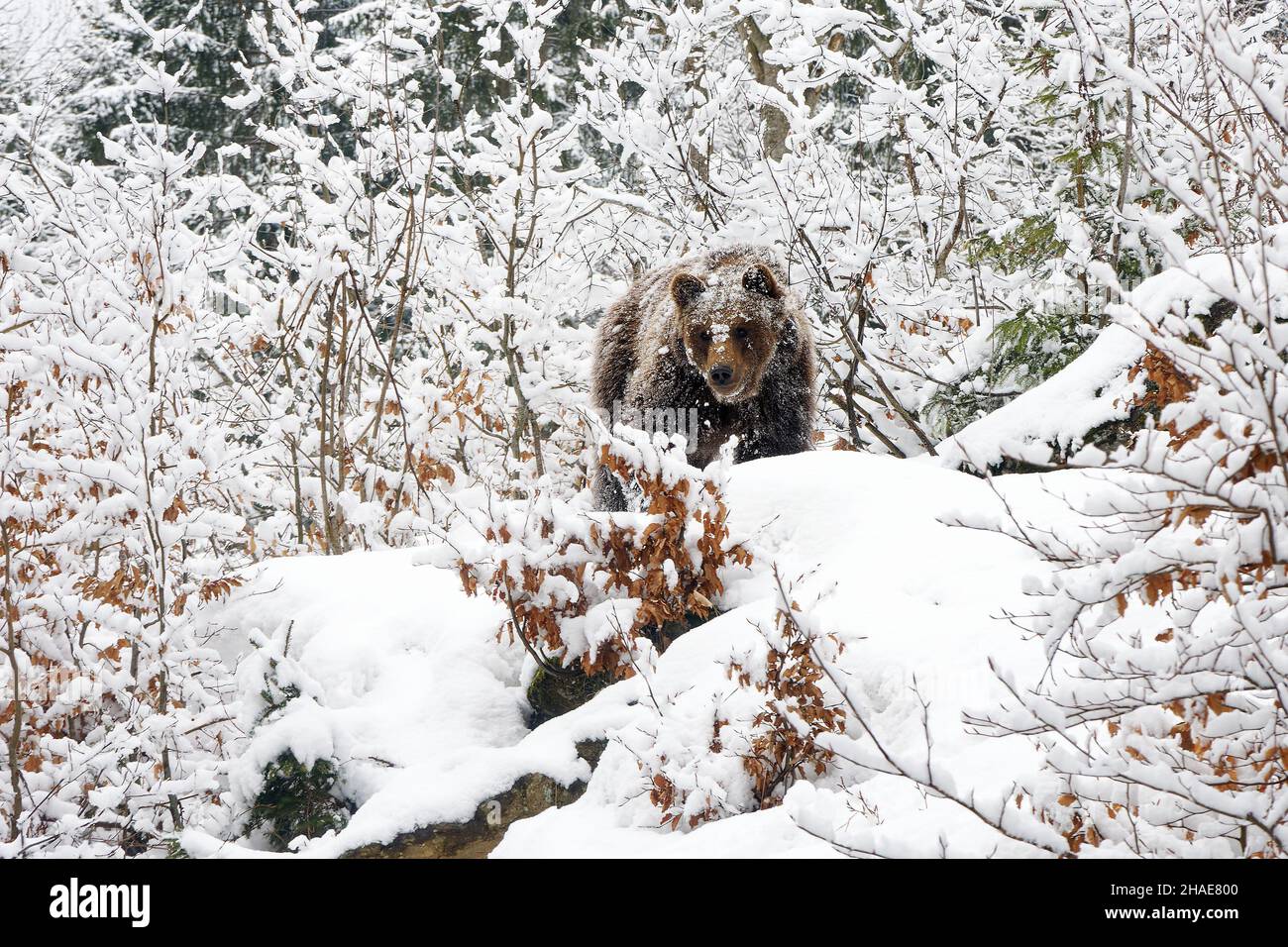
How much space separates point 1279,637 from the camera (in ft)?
6.74

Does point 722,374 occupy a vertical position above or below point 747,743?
above

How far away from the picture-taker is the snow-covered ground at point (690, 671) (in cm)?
282

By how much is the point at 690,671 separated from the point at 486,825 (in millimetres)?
825

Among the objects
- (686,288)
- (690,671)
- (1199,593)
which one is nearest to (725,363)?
(686,288)

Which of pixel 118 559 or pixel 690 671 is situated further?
pixel 118 559

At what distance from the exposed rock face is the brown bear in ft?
8.38

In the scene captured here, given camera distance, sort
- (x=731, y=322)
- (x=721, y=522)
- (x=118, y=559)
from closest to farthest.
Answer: (x=721, y=522), (x=118, y=559), (x=731, y=322)

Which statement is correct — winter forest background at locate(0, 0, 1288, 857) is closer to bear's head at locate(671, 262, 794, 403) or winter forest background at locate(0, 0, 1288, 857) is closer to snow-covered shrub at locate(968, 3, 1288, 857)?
snow-covered shrub at locate(968, 3, 1288, 857)

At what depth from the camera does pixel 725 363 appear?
18.5ft

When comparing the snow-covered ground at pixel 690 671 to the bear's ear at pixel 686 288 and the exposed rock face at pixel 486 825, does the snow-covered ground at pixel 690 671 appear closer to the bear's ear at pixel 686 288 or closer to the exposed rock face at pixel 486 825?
the exposed rock face at pixel 486 825

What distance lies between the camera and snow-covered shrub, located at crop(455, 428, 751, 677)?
3793mm

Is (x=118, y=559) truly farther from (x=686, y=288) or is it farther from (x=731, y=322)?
(x=731, y=322)

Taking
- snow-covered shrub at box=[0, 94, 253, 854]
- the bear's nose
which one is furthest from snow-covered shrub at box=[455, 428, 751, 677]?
the bear's nose
